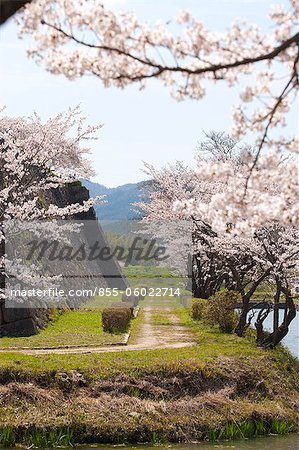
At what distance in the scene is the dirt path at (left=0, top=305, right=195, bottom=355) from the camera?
65.3ft

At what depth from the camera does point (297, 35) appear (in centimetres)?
573

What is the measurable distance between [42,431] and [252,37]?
37.6 ft

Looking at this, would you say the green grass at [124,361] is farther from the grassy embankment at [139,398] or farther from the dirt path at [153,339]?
the dirt path at [153,339]

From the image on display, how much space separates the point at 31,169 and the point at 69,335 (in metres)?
6.18

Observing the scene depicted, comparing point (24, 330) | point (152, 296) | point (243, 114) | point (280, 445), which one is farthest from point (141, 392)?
point (152, 296)

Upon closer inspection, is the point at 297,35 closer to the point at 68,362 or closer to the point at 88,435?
the point at 88,435

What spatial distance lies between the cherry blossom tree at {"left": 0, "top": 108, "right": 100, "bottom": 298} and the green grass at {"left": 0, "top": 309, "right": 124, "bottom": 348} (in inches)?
66.7

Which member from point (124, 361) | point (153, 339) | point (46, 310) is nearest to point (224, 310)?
point (153, 339)

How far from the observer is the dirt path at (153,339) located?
1991 centimetres

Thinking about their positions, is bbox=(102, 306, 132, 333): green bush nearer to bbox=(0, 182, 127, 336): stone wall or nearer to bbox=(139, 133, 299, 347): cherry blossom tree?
bbox=(0, 182, 127, 336): stone wall

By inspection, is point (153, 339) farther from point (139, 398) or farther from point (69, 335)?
point (139, 398)

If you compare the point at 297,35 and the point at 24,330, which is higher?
the point at 297,35

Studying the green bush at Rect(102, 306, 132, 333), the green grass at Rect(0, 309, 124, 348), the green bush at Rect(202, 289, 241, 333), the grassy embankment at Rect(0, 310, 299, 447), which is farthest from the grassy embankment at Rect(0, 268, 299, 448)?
the green bush at Rect(202, 289, 241, 333)

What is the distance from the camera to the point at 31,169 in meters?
25.6
